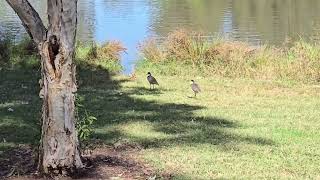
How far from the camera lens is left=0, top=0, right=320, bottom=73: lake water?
2181cm

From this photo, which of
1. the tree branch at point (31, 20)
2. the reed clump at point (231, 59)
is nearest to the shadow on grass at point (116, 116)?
the tree branch at point (31, 20)

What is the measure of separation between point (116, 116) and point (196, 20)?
60.6 ft

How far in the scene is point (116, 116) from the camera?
8.82m

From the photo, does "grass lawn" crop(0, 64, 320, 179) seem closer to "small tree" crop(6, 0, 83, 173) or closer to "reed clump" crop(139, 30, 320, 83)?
"reed clump" crop(139, 30, 320, 83)

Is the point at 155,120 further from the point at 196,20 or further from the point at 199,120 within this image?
the point at 196,20

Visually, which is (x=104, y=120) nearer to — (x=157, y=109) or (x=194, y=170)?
(x=157, y=109)

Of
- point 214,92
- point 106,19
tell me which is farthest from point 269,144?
point 106,19

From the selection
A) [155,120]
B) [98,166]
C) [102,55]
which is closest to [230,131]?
[155,120]

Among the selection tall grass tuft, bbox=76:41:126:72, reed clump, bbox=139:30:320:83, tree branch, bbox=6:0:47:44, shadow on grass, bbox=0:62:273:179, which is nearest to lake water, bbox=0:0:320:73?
tall grass tuft, bbox=76:41:126:72

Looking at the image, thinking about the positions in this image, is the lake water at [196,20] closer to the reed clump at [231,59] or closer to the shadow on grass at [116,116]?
the reed clump at [231,59]

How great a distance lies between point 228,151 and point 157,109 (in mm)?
2981

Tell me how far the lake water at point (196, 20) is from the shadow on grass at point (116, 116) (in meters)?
4.07

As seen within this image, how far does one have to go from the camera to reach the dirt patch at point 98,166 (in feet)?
18.5

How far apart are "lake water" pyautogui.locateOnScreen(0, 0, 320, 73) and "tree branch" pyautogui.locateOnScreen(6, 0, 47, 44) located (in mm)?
10049
